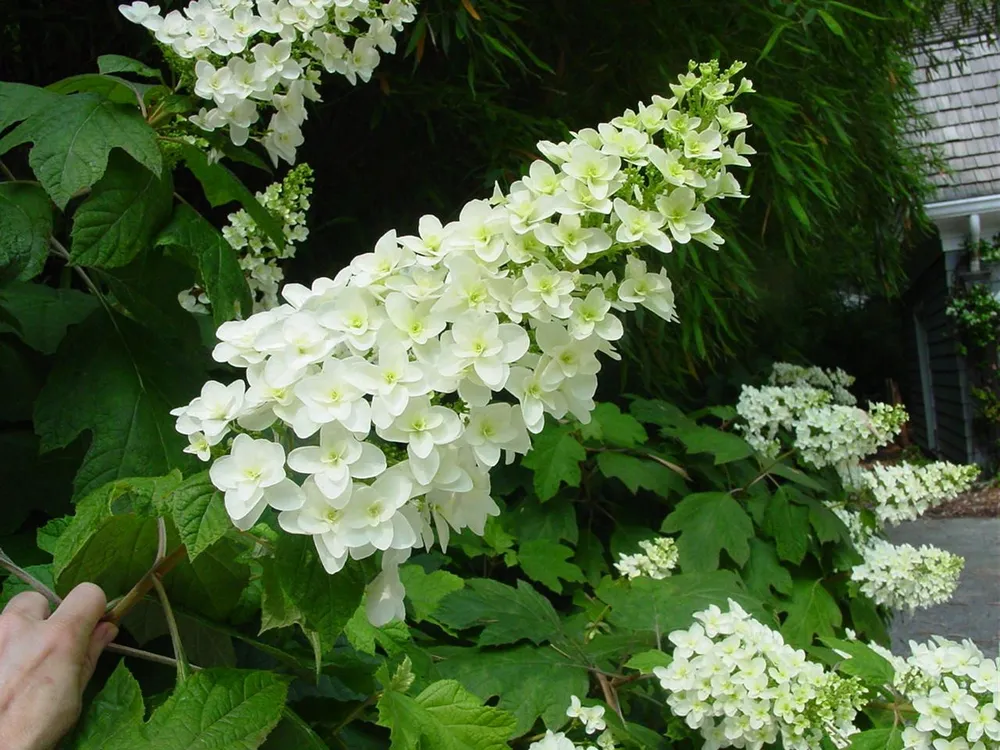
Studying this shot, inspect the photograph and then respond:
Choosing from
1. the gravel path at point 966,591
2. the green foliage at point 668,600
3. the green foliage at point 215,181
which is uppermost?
the green foliage at point 215,181

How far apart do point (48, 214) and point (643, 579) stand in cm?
123

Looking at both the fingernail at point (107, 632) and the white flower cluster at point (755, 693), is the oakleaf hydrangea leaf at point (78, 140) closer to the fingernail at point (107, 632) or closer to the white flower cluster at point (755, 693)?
the fingernail at point (107, 632)

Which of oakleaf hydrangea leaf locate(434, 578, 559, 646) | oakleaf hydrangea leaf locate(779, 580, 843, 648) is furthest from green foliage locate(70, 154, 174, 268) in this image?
oakleaf hydrangea leaf locate(779, 580, 843, 648)

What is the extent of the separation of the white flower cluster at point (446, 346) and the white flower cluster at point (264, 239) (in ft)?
3.22

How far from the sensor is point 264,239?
1.83 m

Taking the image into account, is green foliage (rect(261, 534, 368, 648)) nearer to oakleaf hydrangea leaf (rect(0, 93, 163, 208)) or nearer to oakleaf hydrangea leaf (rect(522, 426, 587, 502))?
oakleaf hydrangea leaf (rect(0, 93, 163, 208))

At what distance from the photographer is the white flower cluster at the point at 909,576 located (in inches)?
76.3

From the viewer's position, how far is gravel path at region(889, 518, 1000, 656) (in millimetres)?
4824

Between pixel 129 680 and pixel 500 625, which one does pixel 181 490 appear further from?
pixel 500 625

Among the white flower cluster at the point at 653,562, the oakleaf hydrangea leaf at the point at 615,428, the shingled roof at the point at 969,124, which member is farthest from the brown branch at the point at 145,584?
the shingled roof at the point at 969,124

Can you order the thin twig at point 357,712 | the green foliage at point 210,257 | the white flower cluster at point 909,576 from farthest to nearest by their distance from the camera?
the white flower cluster at point 909,576
the green foliage at point 210,257
the thin twig at point 357,712

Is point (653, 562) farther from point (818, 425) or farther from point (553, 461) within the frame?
point (818, 425)

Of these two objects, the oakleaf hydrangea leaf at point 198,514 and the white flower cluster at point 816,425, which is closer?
the oakleaf hydrangea leaf at point 198,514

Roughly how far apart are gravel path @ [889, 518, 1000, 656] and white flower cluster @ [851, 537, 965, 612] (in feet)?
5.61
